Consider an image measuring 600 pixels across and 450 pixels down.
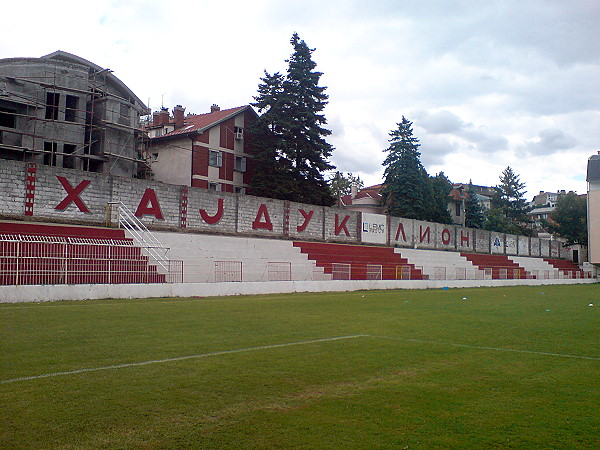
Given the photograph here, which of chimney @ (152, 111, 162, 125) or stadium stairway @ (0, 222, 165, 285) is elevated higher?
chimney @ (152, 111, 162, 125)

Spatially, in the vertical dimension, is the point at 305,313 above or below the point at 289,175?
below

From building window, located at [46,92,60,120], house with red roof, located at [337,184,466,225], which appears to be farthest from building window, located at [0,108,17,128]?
house with red roof, located at [337,184,466,225]

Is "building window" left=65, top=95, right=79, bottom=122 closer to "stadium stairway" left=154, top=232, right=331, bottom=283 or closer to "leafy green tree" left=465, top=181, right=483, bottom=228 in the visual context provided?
"stadium stairway" left=154, top=232, right=331, bottom=283

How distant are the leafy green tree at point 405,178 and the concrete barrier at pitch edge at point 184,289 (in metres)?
25.7

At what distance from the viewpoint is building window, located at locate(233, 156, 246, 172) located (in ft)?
165

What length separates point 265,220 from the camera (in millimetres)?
35906

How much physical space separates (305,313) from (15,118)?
29.8 meters

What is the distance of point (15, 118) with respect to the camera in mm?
37094

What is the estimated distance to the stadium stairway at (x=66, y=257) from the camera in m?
19.3

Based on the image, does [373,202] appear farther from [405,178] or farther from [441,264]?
[441,264]

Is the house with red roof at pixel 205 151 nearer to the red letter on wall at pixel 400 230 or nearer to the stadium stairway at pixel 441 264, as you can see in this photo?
the red letter on wall at pixel 400 230

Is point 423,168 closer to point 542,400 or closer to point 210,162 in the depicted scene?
point 210,162

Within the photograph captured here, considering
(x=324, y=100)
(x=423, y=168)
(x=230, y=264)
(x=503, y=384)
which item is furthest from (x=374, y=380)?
(x=423, y=168)

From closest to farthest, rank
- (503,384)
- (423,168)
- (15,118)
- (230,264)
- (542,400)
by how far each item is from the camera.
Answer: (542,400) → (503,384) → (230,264) → (15,118) → (423,168)
